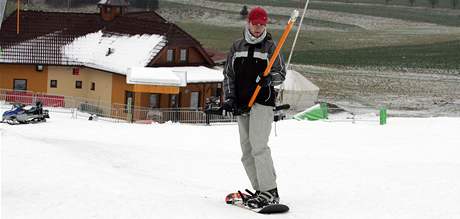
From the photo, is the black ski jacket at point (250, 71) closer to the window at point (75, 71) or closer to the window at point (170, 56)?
the window at point (170, 56)

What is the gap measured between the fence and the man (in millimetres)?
25315

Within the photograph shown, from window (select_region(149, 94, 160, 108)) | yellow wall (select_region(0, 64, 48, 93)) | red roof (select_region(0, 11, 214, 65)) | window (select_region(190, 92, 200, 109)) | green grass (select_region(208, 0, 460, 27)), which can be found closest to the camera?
window (select_region(149, 94, 160, 108))

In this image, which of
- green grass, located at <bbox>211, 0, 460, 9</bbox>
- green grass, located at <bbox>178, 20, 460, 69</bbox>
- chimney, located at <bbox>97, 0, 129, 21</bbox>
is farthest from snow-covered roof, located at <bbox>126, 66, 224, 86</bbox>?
green grass, located at <bbox>211, 0, 460, 9</bbox>

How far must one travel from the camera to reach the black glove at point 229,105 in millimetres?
6922

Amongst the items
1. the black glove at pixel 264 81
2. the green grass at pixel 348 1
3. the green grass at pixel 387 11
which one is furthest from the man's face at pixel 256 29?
the green grass at pixel 348 1

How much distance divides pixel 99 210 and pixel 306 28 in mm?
94273

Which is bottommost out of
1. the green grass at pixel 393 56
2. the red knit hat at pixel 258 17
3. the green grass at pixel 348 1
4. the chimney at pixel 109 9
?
the red knit hat at pixel 258 17

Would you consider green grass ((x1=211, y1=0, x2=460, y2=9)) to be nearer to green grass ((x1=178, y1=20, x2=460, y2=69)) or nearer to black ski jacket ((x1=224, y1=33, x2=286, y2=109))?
green grass ((x1=178, y1=20, x2=460, y2=69))

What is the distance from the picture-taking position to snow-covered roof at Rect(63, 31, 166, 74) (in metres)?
43.2

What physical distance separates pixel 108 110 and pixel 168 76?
3254 mm

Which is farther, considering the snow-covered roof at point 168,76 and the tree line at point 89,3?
the tree line at point 89,3

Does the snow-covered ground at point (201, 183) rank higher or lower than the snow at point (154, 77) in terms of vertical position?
lower

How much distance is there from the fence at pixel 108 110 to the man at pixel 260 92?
997 inches

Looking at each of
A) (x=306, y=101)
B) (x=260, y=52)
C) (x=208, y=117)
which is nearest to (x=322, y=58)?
(x=306, y=101)
